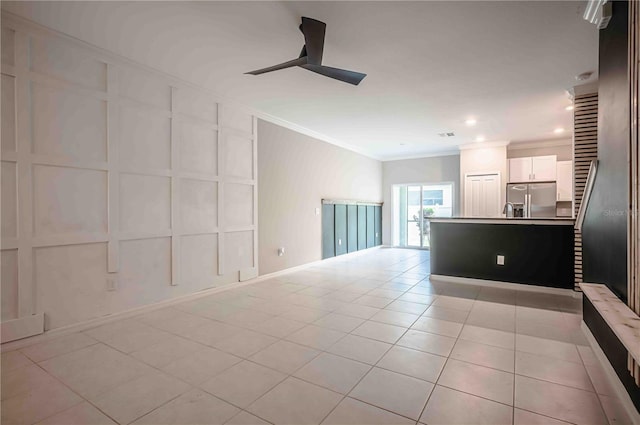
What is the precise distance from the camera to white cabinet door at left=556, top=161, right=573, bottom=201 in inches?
260

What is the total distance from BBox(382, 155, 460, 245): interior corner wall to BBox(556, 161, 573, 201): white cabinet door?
7.34 ft

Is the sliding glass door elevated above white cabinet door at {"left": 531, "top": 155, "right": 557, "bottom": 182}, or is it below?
below

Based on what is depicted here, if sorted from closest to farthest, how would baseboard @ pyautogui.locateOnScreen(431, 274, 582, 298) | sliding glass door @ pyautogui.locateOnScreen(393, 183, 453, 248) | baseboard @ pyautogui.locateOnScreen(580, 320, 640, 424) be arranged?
baseboard @ pyautogui.locateOnScreen(580, 320, 640, 424)
baseboard @ pyautogui.locateOnScreen(431, 274, 582, 298)
sliding glass door @ pyautogui.locateOnScreen(393, 183, 453, 248)

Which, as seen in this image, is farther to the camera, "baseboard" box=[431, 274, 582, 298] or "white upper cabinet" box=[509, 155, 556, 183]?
"white upper cabinet" box=[509, 155, 556, 183]

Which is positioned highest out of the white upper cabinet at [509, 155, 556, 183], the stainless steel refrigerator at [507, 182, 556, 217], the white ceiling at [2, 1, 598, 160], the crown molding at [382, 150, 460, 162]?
the white ceiling at [2, 1, 598, 160]

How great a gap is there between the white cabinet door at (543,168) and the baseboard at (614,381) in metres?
5.28

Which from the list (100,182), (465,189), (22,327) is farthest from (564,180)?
(22,327)

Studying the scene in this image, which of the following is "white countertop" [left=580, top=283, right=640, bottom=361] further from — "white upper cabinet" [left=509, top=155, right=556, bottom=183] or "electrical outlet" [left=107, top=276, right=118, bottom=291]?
"white upper cabinet" [left=509, top=155, right=556, bottom=183]

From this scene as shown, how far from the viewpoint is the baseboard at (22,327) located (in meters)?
2.52

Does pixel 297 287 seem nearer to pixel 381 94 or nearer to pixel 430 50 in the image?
pixel 381 94

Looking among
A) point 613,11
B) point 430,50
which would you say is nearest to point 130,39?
point 430,50

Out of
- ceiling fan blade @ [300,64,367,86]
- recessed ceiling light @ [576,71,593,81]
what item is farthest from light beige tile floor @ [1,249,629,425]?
recessed ceiling light @ [576,71,593,81]

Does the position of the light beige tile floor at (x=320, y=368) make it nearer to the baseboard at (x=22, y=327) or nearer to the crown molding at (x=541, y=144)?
the baseboard at (x=22, y=327)

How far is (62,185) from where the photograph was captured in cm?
286
